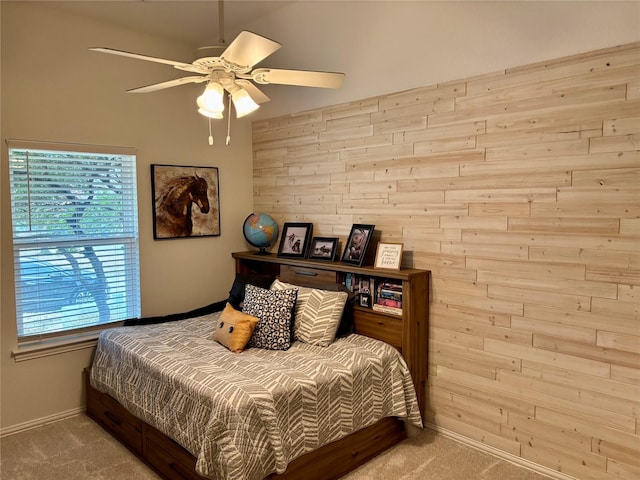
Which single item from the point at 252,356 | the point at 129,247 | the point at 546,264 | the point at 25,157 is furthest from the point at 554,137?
the point at 25,157

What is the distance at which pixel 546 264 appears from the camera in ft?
8.43

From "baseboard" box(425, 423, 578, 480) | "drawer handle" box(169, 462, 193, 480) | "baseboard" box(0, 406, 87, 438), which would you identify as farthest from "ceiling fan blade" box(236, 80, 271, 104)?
"baseboard" box(0, 406, 87, 438)

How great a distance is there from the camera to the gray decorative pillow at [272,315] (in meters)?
2.95

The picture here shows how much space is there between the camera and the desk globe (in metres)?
4.11

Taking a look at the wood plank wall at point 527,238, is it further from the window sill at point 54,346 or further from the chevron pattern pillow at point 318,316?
the window sill at point 54,346

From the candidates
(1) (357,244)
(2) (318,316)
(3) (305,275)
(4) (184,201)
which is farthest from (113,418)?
(1) (357,244)

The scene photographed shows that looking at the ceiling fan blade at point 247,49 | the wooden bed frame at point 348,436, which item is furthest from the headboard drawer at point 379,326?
the ceiling fan blade at point 247,49

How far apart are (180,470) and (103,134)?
2449mm

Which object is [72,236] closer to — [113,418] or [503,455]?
[113,418]

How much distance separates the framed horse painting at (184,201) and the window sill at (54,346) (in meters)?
0.93

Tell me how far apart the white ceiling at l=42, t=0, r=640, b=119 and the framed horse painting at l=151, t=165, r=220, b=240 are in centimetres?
76

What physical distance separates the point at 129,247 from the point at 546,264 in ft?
9.87

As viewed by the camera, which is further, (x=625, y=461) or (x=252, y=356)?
(x=252, y=356)

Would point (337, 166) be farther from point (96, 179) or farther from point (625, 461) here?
point (625, 461)
